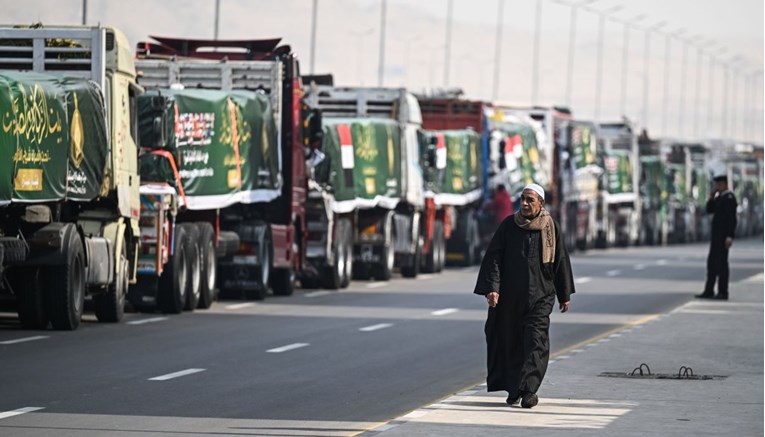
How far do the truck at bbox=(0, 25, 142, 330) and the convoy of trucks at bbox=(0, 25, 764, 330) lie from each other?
0.03 metres

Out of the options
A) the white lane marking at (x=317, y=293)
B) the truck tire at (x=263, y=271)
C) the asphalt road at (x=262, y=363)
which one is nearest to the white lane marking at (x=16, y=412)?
the asphalt road at (x=262, y=363)

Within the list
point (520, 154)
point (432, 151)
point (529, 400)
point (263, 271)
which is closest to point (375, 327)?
point (263, 271)

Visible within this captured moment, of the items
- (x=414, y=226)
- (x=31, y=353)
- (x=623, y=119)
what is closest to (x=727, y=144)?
(x=623, y=119)

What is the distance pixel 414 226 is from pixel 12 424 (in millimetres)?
28015

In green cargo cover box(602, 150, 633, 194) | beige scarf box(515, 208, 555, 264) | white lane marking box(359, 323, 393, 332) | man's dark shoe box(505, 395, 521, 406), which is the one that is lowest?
white lane marking box(359, 323, 393, 332)

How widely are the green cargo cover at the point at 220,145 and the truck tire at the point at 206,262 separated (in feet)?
1.45

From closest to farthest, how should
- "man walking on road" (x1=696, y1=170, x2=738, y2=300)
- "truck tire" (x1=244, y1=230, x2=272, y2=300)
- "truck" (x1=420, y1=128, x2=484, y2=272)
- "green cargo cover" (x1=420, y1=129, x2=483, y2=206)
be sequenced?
"truck tire" (x1=244, y1=230, x2=272, y2=300)
"man walking on road" (x1=696, y1=170, x2=738, y2=300)
"truck" (x1=420, y1=128, x2=484, y2=272)
"green cargo cover" (x1=420, y1=129, x2=483, y2=206)

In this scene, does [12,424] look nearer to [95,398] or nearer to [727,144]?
[95,398]

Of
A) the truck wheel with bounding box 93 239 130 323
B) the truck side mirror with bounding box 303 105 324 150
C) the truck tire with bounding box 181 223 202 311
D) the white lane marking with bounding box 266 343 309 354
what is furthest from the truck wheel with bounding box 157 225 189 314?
the truck side mirror with bounding box 303 105 324 150

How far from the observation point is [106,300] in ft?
81.0

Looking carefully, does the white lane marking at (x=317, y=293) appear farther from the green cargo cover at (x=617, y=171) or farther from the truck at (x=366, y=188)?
the green cargo cover at (x=617, y=171)

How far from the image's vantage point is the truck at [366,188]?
34.8m

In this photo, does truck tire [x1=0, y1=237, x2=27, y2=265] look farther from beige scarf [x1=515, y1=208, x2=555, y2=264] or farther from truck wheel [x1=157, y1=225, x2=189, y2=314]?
beige scarf [x1=515, y1=208, x2=555, y2=264]

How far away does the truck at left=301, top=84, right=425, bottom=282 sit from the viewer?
34844 mm
